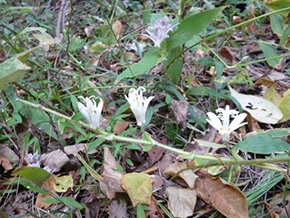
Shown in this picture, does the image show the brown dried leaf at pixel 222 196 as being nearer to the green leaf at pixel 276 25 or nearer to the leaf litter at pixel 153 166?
the leaf litter at pixel 153 166

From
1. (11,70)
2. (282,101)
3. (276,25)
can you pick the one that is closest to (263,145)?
(282,101)

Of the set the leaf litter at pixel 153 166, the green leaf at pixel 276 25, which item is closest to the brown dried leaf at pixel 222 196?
the leaf litter at pixel 153 166

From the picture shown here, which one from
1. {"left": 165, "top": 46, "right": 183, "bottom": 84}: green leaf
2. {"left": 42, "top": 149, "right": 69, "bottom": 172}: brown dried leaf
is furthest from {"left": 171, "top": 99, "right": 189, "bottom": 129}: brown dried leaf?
{"left": 42, "top": 149, "right": 69, "bottom": 172}: brown dried leaf

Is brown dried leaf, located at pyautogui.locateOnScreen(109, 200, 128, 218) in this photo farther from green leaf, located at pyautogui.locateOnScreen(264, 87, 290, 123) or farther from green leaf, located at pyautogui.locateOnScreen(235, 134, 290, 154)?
green leaf, located at pyautogui.locateOnScreen(264, 87, 290, 123)

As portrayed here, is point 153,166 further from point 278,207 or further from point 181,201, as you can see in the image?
point 278,207

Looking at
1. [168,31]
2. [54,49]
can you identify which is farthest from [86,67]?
[168,31]

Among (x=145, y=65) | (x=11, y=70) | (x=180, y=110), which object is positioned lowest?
(x=180, y=110)
